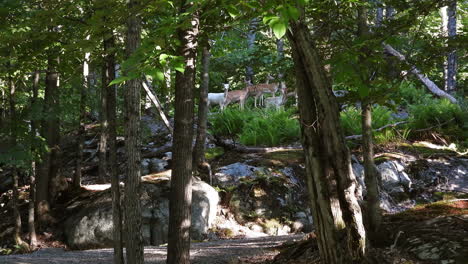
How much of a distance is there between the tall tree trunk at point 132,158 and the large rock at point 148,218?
4.08 meters

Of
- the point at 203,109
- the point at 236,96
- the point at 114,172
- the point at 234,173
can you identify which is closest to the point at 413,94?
the point at 236,96

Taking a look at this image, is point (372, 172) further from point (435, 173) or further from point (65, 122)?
point (65, 122)

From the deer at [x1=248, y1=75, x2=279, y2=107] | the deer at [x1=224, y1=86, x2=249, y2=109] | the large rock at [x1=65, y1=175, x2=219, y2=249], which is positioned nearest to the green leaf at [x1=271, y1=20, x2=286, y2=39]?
the large rock at [x1=65, y1=175, x2=219, y2=249]

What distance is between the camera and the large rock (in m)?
8.93

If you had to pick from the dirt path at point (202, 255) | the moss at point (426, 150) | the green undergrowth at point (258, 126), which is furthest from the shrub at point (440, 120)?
the dirt path at point (202, 255)

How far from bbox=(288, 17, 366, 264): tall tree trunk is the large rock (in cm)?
537

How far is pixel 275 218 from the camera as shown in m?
9.95

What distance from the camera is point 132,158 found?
482cm

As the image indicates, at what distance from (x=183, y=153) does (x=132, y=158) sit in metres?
0.64

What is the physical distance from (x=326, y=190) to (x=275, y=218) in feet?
20.6

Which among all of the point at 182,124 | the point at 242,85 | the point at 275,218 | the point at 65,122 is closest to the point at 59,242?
the point at 65,122

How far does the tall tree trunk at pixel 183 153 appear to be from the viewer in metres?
5.09

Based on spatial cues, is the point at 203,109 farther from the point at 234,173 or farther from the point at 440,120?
the point at 440,120

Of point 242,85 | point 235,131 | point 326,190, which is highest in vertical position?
point 242,85
